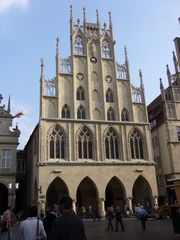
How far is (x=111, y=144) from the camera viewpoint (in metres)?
33.7

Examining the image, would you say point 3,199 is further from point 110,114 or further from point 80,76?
point 80,76

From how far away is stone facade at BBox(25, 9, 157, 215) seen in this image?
31.0m

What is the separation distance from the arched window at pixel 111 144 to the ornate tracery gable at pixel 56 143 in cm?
500

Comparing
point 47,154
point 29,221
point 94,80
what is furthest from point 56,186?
point 29,221


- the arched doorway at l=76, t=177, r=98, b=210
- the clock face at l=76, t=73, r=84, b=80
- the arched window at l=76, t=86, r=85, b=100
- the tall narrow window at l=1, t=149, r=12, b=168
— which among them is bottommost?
the arched doorway at l=76, t=177, r=98, b=210

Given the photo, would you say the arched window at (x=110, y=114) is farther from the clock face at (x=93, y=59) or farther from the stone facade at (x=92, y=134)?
the clock face at (x=93, y=59)

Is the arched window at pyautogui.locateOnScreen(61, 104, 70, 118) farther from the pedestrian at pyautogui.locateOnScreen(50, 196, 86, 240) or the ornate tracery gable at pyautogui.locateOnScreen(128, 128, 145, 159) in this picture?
the pedestrian at pyautogui.locateOnScreen(50, 196, 86, 240)

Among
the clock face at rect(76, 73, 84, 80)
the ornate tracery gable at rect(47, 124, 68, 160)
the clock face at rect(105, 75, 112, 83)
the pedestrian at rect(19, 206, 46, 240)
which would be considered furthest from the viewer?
the clock face at rect(105, 75, 112, 83)

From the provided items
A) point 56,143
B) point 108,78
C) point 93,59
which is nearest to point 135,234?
point 56,143

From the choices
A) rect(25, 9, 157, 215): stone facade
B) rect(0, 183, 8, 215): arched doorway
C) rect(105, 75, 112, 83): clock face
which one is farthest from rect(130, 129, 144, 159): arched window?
rect(0, 183, 8, 215): arched doorway

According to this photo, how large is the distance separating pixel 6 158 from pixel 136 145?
1574 cm

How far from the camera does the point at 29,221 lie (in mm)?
5684

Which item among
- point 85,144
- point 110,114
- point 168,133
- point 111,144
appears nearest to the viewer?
point 85,144

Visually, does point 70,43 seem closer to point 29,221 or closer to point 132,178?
point 132,178
